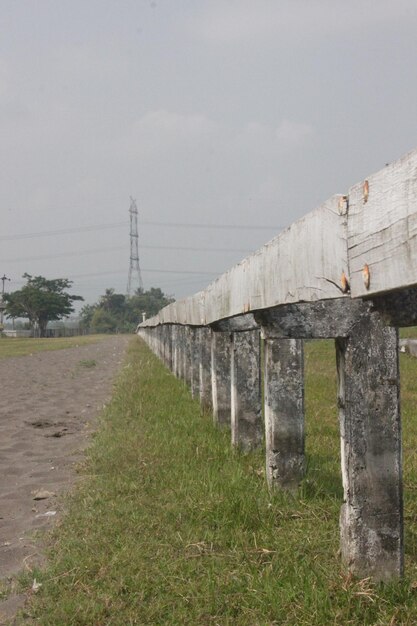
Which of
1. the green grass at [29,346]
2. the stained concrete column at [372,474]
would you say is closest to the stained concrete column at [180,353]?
the stained concrete column at [372,474]

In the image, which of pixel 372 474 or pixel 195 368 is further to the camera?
pixel 195 368

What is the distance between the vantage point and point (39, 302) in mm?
106375

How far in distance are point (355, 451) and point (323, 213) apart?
105cm

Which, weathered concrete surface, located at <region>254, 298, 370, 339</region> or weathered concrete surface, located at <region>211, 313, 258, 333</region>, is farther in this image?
weathered concrete surface, located at <region>211, 313, 258, 333</region>

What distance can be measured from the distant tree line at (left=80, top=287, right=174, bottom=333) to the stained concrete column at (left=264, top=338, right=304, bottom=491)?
405 ft

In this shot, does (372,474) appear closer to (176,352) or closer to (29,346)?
(176,352)

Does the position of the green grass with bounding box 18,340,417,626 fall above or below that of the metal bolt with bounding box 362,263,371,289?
below

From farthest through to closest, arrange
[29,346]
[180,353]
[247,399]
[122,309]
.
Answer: [122,309]
[29,346]
[180,353]
[247,399]

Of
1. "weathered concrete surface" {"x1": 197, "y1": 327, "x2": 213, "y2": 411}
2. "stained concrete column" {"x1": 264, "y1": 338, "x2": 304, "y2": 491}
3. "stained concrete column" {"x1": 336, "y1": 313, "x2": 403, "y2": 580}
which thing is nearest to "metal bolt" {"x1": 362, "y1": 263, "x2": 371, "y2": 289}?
"stained concrete column" {"x1": 336, "y1": 313, "x2": 403, "y2": 580}

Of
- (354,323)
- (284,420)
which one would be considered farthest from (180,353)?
(354,323)

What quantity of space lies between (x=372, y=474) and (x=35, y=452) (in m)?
4.61

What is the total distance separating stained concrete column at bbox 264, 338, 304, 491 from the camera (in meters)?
4.78

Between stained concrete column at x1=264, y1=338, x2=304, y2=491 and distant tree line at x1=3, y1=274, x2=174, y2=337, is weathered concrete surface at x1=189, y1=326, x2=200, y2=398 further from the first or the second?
distant tree line at x1=3, y1=274, x2=174, y2=337

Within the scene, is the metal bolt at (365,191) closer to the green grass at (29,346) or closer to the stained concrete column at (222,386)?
the stained concrete column at (222,386)
